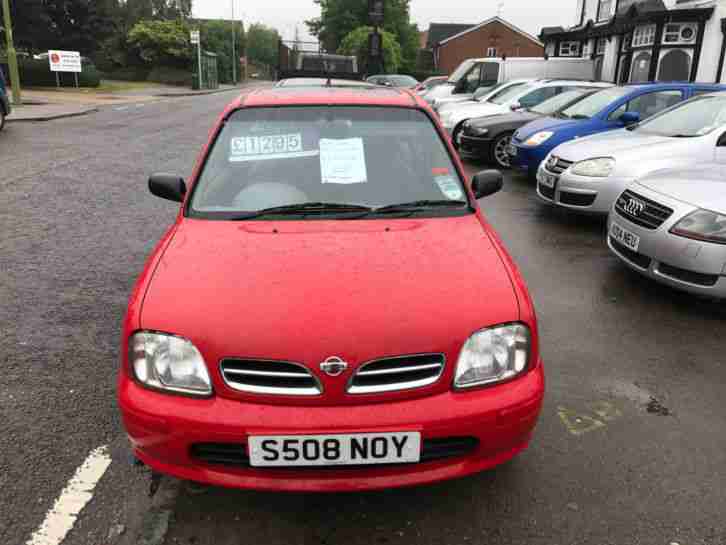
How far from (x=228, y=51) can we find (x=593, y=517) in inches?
3198

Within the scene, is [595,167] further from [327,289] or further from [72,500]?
[72,500]

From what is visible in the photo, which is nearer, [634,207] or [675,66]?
[634,207]

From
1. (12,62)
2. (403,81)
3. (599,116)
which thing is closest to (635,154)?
(599,116)

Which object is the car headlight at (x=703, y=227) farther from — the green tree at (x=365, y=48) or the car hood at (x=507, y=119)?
the green tree at (x=365, y=48)

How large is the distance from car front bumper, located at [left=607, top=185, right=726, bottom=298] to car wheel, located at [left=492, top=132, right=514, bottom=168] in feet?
21.3

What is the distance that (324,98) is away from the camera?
3.73m

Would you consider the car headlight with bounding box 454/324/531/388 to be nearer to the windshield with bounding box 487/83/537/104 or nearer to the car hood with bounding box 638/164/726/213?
the car hood with bounding box 638/164/726/213

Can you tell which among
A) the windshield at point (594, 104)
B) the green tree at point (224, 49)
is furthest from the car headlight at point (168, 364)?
the green tree at point (224, 49)

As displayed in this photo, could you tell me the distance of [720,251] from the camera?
456 centimetres

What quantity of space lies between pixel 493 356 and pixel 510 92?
42.9 ft

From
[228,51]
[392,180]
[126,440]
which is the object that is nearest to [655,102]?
[392,180]

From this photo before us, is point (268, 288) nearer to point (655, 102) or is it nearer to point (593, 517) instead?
point (593, 517)

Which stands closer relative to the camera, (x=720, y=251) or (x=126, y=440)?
(x=126, y=440)

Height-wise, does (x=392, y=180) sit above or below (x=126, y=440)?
above
